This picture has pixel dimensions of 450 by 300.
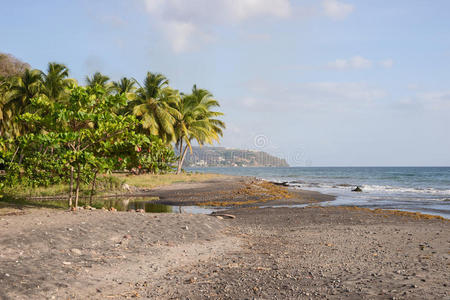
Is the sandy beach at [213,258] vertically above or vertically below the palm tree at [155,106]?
below

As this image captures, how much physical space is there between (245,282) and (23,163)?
39.0 feet

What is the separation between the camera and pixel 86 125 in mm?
14117

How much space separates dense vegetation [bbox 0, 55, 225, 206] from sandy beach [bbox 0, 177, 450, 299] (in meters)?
2.53

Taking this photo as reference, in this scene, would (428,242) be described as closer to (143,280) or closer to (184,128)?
(143,280)

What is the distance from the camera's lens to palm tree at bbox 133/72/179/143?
38.2 meters

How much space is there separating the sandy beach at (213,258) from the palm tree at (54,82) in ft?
71.3

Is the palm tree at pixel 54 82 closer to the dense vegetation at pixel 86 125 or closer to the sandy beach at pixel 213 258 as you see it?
the dense vegetation at pixel 86 125

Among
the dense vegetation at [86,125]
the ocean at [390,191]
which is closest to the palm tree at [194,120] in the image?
the dense vegetation at [86,125]

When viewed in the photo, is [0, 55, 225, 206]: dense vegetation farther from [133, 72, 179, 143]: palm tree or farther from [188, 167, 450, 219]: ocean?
[188, 167, 450, 219]: ocean

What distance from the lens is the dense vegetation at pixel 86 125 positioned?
1257cm

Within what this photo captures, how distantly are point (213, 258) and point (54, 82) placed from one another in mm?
28924

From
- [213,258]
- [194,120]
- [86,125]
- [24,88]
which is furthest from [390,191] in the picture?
[24,88]

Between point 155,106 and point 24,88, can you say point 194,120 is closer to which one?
point 155,106

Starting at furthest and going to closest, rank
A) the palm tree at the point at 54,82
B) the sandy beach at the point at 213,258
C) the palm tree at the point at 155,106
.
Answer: the palm tree at the point at 155,106 < the palm tree at the point at 54,82 < the sandy beach at the point at 213,258
